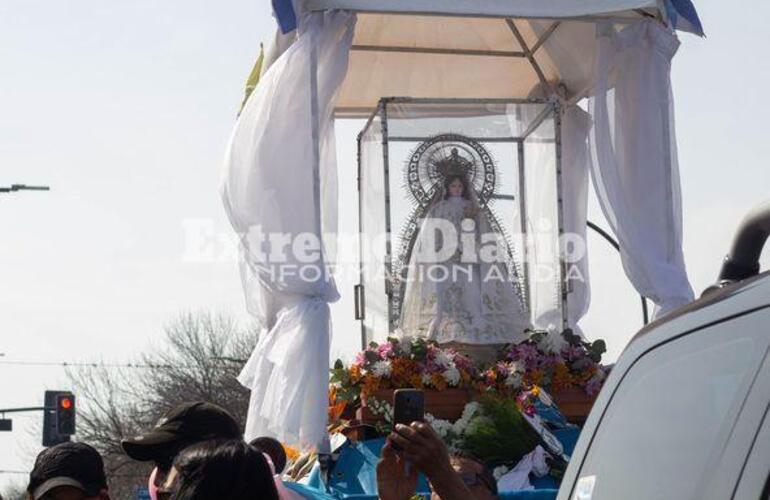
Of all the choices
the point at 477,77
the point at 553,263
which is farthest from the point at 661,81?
the point at 477,77

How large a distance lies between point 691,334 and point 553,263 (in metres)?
9.04

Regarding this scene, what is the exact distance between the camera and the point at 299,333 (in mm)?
9500

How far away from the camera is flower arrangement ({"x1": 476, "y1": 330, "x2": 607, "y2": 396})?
9977 millimetres

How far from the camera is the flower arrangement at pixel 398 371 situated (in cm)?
985

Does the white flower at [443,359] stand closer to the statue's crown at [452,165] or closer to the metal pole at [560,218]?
the metal pole at [560,218]

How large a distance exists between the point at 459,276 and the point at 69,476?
711 centimetres

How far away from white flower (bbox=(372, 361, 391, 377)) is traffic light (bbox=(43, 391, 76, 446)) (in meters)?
18.1

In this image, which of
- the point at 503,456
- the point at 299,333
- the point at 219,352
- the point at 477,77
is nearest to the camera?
the point at 503,456

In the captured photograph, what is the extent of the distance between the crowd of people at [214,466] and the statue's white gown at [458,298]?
19.7ft

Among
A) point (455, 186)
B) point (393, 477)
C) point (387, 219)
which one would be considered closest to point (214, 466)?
point (393, 477)

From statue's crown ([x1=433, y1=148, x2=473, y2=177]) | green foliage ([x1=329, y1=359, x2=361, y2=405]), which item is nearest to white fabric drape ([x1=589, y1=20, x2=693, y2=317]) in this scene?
statue's crown ([x1=433, y1=148, x2=473, y2=177])

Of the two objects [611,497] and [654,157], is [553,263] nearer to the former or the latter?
[654,157]

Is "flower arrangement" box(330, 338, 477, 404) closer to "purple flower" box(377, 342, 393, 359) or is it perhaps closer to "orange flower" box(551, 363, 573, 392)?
"purple flower" box(377, 342, 393, 359)

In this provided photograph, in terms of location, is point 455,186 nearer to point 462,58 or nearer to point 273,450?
point 462,58
